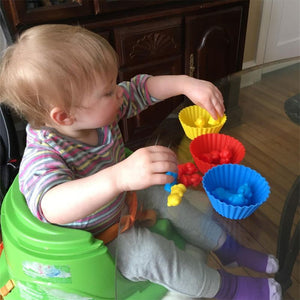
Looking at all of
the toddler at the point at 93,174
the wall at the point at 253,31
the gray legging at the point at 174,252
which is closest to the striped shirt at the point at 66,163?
the toddler at the point at 93,174

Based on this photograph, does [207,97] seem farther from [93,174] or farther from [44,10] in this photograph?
[44,10]

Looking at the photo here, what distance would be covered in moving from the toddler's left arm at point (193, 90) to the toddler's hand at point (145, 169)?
269 millimetres

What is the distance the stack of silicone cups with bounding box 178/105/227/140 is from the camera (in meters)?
0.74

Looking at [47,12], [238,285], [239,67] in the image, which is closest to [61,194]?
[238,285]

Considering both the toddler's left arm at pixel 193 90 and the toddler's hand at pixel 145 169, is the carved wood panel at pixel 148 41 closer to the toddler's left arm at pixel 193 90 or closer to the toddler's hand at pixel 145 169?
the toddler's left arm at pixel 193 90

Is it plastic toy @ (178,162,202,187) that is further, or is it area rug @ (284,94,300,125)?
area rug @ (284,94,300,125)

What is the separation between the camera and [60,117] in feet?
2.01

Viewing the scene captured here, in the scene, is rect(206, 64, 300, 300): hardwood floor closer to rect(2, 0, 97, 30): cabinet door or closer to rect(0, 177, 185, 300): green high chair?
rect(0, 177, 185, 300): green high chair

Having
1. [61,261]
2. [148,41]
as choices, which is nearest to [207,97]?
[61,261]

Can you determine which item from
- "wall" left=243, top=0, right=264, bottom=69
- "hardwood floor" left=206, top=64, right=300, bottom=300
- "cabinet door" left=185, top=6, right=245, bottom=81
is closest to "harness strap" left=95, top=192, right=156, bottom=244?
"hardwood floor" left=206, top=64, right=300, bottom=300

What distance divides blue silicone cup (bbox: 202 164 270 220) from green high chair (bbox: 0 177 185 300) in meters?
0.10

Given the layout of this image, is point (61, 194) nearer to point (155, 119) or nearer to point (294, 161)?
point (294, 161)

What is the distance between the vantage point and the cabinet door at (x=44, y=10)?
0.94 m

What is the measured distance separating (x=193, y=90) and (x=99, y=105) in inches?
9.5
